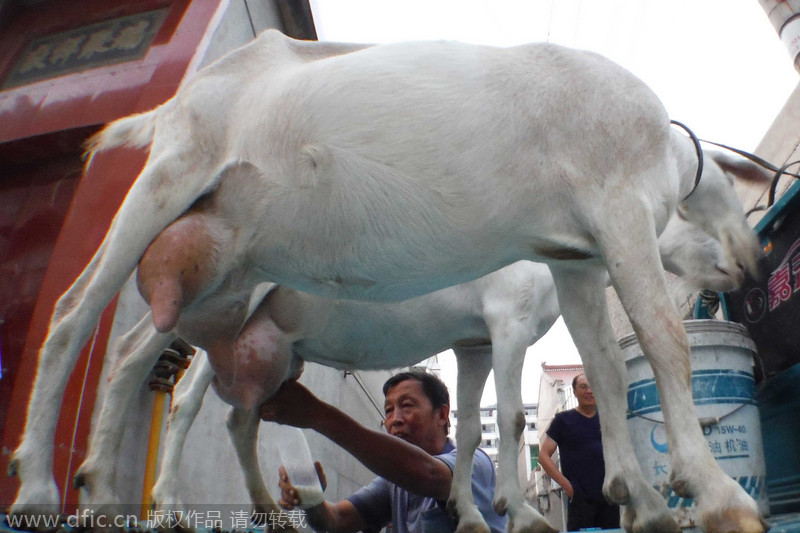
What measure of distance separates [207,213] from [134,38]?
3.14m

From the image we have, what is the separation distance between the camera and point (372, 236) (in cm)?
169

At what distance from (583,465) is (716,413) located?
5.10 ft

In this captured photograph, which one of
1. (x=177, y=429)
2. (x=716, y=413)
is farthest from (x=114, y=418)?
(x=716, y=413)

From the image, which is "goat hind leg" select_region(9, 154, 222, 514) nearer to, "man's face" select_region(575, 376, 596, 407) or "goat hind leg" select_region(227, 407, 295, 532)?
"goat hind leg" select_region(227, 407, 295, 532)

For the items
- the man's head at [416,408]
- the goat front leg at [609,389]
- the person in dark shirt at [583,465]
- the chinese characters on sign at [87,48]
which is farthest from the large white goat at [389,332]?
the chinese characters on sign at [87,48]

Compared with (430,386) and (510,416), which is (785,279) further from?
(430,386)

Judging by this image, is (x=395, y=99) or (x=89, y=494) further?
(x=89, y=494)

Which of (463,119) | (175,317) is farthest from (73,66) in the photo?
(463,119)

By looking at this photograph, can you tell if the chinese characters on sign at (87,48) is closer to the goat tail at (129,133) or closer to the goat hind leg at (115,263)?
the goat tail at (129,133)

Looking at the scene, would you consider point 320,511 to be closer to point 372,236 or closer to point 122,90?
A: point 372,236

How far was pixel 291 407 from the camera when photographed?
7.54ft

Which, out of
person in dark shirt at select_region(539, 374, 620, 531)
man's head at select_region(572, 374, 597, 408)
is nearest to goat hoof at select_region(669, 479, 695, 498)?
person in dark shirt at select_region(539, 374, 620, 531)

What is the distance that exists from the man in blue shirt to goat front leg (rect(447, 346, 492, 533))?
0.11 m

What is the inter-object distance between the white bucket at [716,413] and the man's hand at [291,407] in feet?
3.93
